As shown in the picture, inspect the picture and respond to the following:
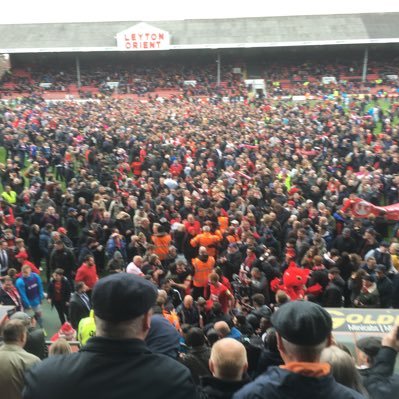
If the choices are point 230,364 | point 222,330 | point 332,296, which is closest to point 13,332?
point 230,364

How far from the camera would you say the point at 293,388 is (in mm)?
1708

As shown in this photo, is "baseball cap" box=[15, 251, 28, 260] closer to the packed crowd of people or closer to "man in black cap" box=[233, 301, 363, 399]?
the packed crowd of people

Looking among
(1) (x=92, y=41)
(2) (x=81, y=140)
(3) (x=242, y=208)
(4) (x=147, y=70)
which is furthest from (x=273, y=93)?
(3) (x=242, y=208)

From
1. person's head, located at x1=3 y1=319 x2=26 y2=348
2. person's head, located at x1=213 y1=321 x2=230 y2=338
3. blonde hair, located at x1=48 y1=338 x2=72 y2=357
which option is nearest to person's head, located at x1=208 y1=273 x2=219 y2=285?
person's head, located at x1=213 y1=321 x2=230 y2=338

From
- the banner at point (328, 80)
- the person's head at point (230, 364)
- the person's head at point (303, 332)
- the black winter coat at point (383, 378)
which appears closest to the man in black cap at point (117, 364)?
the person's head at point (303, 332)

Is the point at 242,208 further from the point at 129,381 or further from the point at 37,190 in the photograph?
the point at 129,381

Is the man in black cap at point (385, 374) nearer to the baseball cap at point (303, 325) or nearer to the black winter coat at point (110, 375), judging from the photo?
the baseball cap at point (303, 325)

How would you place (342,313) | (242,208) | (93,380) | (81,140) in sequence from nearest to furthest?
(93,380) → (342,313) → (242,208) → (81,140)

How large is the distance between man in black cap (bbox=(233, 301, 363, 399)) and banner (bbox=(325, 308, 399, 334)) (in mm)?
2483

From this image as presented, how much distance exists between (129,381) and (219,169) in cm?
1278

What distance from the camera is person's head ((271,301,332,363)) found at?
178 centimetres

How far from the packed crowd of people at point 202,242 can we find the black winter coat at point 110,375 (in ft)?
0.04

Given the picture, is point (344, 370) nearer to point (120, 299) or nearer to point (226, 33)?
point (120, 299)

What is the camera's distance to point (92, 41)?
39.1m
